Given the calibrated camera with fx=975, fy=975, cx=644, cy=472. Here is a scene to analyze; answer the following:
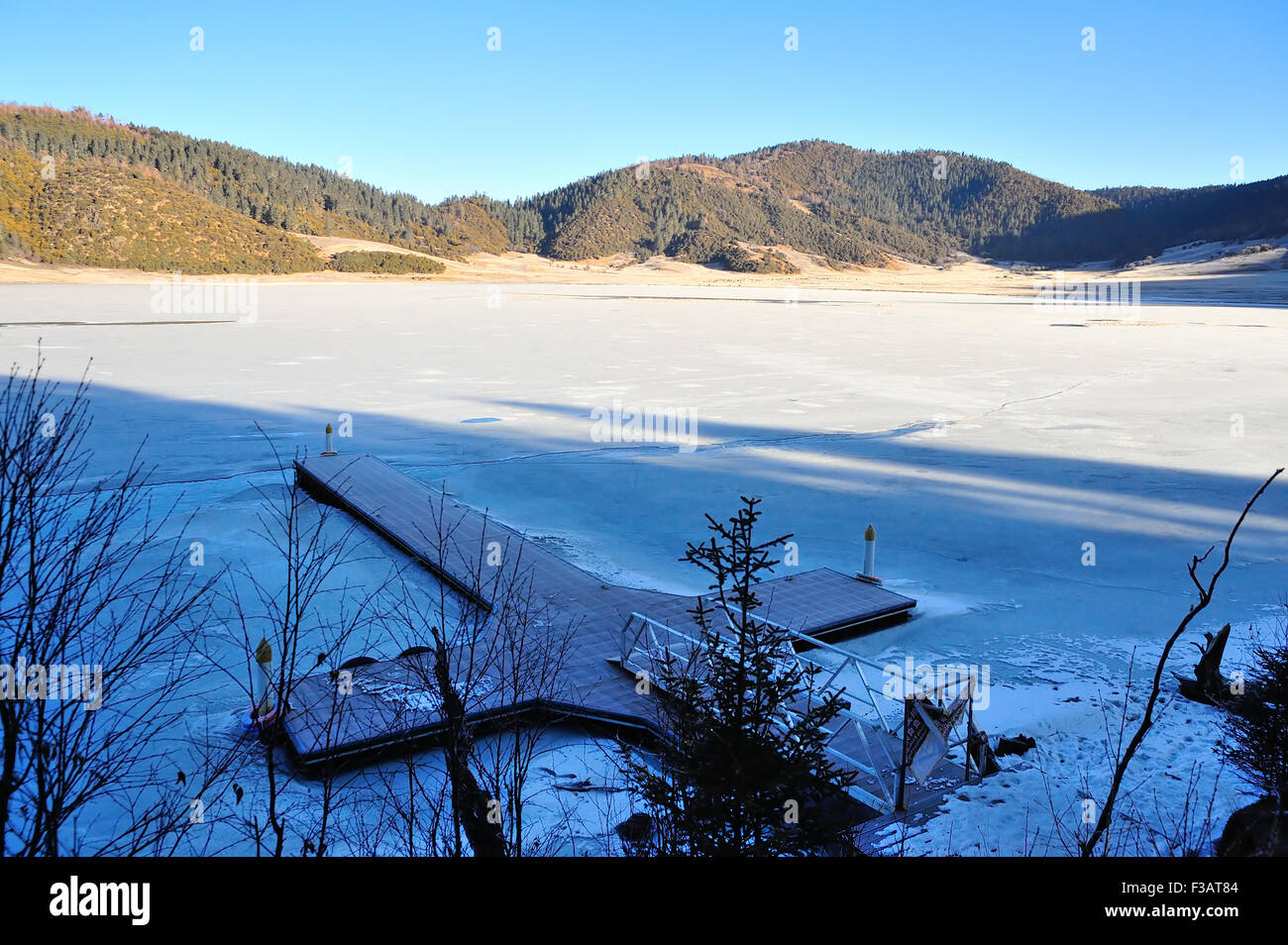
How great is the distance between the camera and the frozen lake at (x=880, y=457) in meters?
7.05

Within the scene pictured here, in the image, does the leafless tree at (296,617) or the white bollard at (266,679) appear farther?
the white bollard at (266,679)

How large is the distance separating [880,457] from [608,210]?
389 feet

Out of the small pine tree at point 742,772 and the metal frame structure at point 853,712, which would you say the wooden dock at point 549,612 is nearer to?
the metal frame structure at point 853,712

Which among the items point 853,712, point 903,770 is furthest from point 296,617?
point 853,712

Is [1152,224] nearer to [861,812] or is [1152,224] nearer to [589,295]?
[589,295]

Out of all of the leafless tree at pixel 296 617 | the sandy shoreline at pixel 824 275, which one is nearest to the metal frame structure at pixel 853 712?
the leafless tree at pixel 296 617

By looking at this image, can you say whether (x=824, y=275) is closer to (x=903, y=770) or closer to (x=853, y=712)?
(x=853, y=712)

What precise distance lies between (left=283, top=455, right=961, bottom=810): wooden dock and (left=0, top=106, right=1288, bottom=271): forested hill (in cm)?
6930

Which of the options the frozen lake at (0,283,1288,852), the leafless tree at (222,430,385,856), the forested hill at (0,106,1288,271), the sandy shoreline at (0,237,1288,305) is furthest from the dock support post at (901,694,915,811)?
the forested hill at (0,106,1288,271)

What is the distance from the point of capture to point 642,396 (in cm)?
1720

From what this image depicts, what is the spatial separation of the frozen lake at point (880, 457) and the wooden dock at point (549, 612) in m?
0.40

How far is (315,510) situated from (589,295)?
48.3m

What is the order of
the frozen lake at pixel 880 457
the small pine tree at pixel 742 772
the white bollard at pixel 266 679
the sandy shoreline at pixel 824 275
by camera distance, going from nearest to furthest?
the small pine tree at pixel 742 772 < the white bollard at pixel 266 679 < the frozen lake at pixel 880 457 < the sandy shoreline at pixel 824 275
